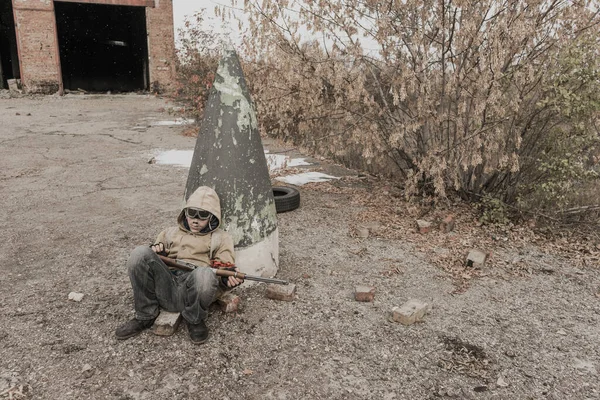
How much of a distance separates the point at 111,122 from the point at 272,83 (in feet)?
26.0

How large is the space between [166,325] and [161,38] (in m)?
16.4

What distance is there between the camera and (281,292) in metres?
3.34

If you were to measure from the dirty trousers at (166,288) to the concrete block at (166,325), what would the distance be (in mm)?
48

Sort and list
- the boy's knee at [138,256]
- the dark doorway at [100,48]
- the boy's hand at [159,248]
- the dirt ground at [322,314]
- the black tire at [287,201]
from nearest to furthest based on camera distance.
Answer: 1. the dirt ground at [322,314]
2. the boy's knee at [138,256]
3. the boy's hand at [159,248]
4. the black tire at [287,201]
5. the dark doorway at [100,48]

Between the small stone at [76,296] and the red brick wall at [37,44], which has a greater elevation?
the red brick wall at [37,44]

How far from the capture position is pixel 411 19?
4922 millimetres

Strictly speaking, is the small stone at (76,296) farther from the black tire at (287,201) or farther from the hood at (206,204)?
the black tire at (287,201)

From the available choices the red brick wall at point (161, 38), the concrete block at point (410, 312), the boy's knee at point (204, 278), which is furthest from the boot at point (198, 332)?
the red brick wall at point (161, 38)

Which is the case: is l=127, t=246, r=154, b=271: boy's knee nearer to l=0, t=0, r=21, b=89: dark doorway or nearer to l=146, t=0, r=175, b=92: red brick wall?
l=146, t=0, r=175, b=92: red brick wall

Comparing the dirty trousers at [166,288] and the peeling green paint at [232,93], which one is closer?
the dirty trousers at [166,288]

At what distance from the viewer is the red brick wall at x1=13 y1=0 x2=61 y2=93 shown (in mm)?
15539

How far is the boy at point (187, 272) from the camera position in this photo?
2797mm

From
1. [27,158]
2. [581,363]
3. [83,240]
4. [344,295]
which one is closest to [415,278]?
[344,295]

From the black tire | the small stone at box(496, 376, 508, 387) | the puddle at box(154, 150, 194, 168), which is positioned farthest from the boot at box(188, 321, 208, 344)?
the puddle at box(154, 150, 194, 168)
